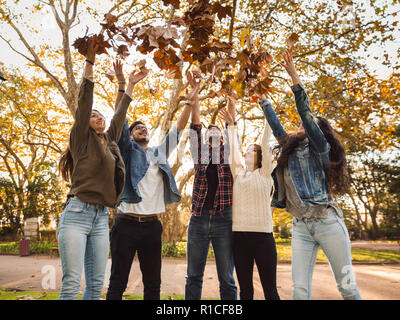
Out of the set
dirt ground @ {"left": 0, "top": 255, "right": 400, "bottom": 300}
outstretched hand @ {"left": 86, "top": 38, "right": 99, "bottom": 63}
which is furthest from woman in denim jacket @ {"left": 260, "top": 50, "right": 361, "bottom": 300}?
dirt ground @ {"left": 0, "top": 255, "right": 400, "bottom": 300}

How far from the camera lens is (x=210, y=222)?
9.89 feet

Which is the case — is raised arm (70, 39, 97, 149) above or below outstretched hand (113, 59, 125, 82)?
below

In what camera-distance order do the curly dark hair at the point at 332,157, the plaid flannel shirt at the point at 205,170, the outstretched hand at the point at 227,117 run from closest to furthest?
the curly dark hair at the point at 332,157
the plaid flannel shirt at the point at 205,170
the outstretched hand at the point at 227,117

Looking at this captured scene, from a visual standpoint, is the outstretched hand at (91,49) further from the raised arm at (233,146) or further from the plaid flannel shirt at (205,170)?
the raised arm at (233,146)

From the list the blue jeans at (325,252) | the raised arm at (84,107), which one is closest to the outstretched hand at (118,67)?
the raised arm at (84,107)

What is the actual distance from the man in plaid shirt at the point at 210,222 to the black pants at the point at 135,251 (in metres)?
0.36

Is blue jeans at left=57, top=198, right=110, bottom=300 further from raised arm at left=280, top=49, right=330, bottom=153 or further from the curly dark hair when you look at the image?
raised arm at left=280, top=49, right=330, bottom=153

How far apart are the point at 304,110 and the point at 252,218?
1.20 meters

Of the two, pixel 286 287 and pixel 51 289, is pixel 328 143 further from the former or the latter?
pixel 51 289

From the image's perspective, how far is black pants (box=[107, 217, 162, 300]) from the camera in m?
2.81

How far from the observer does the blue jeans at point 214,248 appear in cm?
292

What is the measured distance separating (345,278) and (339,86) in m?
8.56

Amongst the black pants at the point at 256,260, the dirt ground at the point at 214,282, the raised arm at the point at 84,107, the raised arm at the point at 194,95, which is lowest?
the dirt ground at the point at 214,282

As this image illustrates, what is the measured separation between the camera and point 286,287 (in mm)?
6258
